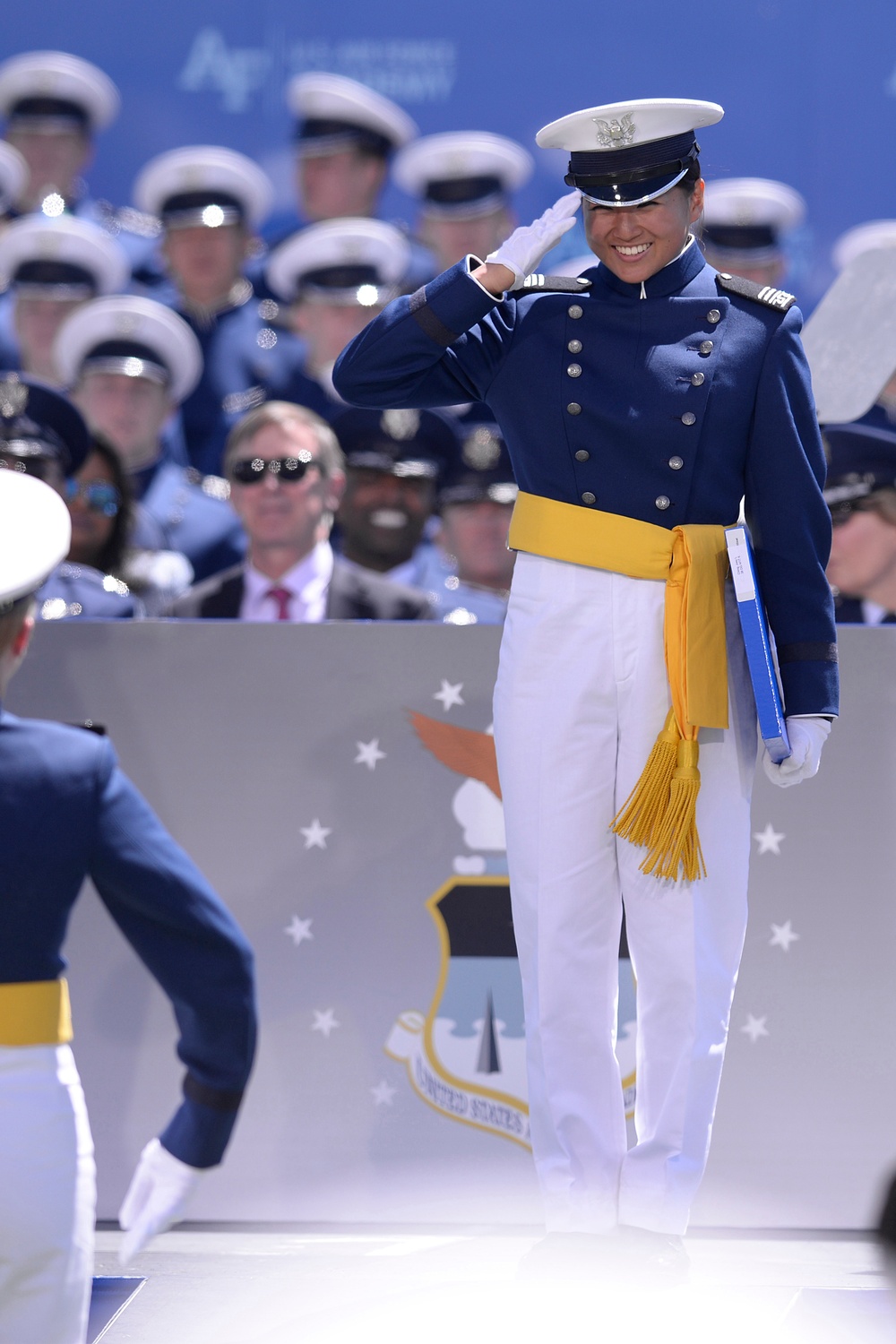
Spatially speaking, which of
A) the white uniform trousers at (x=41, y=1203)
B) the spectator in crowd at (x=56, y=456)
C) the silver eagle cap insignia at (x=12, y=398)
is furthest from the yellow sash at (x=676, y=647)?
the silver eagle cap insignia at (x=12, y=398)

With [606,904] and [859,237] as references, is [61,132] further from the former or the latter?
[606,904]

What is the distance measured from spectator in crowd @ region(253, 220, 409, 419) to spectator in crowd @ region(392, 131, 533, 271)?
0.32m

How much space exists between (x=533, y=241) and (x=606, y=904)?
0.96 m

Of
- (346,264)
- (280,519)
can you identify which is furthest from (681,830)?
(346,264)

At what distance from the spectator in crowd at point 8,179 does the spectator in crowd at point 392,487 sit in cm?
193

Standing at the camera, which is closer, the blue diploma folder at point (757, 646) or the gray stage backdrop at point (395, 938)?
the blue diploma folder at point (757, 646)

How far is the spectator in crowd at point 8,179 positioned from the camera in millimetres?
6395

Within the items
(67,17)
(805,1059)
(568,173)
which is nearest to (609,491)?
(568,173)

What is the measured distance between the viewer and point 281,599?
4.58m

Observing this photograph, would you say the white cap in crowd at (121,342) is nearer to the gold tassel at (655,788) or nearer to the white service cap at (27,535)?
the gold tassel at (655,788)

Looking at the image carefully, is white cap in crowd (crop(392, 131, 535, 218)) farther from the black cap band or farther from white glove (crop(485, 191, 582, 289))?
white glove (crop(485, 191, 582, 289))

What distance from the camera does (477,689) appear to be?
10.3 ft

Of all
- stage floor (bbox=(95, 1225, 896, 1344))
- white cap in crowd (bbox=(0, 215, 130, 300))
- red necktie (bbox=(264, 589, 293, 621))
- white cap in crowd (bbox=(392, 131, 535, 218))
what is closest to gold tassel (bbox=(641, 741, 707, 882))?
stage floor (bbox=(95, 1225, 896, 1344))

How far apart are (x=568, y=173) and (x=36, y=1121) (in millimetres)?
1490
